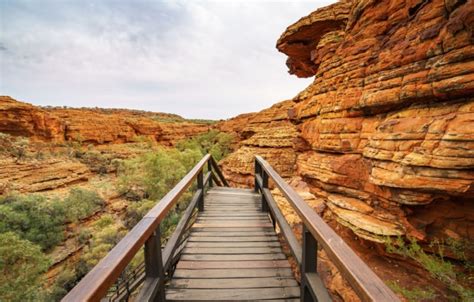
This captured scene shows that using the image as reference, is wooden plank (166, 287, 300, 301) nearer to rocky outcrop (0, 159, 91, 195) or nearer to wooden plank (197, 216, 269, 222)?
wooden plank (197, 216, 269, 222)

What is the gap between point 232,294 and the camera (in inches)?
77.7

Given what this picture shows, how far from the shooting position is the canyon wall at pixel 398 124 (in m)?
3.53

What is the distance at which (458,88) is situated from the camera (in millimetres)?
3553

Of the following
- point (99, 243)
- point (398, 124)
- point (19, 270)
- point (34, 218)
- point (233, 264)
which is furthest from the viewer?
point (34, 218)

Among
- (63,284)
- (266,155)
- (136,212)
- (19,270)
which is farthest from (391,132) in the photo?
(136,212)

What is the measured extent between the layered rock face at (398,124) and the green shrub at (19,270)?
10528mm

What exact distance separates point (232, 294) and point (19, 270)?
1092cm

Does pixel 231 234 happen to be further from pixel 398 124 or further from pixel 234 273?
pixel 398 124

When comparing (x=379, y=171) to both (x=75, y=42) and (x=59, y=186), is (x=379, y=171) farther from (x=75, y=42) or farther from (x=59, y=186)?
(x=75, y=42)

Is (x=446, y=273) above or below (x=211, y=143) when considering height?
below

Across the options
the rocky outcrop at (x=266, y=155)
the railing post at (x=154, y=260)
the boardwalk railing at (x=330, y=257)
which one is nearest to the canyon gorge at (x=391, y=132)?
the boardwalk railing at (x=330, y=257)

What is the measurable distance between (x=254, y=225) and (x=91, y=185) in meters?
19.4

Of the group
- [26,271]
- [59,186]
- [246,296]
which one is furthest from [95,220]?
[246,296]

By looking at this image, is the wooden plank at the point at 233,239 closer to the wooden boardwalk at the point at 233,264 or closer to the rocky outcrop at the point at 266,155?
the wooden boardwalk at the point at 233,264
